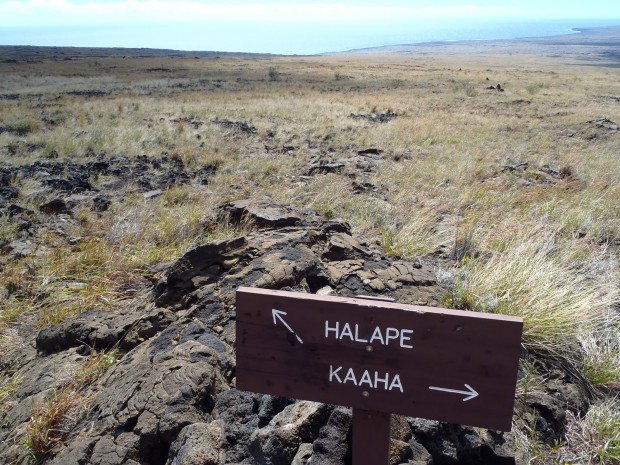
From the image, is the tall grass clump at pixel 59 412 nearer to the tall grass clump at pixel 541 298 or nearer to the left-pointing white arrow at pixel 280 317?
the left-pointing white arrow at pixel 280 317

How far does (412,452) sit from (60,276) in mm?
4533

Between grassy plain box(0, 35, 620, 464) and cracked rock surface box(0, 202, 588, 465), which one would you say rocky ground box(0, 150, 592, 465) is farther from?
grassy plain box(0, 35, 620, 464)

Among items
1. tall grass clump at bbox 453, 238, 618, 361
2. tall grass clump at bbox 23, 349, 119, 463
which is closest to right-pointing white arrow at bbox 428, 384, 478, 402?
tall grass clump at bbox 453, 238, 618, 361

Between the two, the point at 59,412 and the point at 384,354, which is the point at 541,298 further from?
the point at 59,412

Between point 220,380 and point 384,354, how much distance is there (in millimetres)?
1533

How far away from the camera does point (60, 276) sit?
5867 millimetres

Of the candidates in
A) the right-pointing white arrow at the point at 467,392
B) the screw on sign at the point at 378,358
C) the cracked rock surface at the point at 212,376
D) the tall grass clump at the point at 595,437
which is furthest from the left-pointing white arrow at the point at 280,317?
the tall grass clump at the point at 595,437

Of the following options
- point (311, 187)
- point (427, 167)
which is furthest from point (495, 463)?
point (427, 167)

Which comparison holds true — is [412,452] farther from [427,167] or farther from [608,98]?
[608,98]

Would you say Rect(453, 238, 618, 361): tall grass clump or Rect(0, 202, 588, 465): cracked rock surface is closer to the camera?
Rect(0, 202, 588, 465): cracked rock surface

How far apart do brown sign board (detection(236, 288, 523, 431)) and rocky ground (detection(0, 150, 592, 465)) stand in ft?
2.01

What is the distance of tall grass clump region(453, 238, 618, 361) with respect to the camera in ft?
12.3

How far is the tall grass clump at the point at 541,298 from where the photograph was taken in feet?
12.3

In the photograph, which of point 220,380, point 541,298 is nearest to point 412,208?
point 541,298
